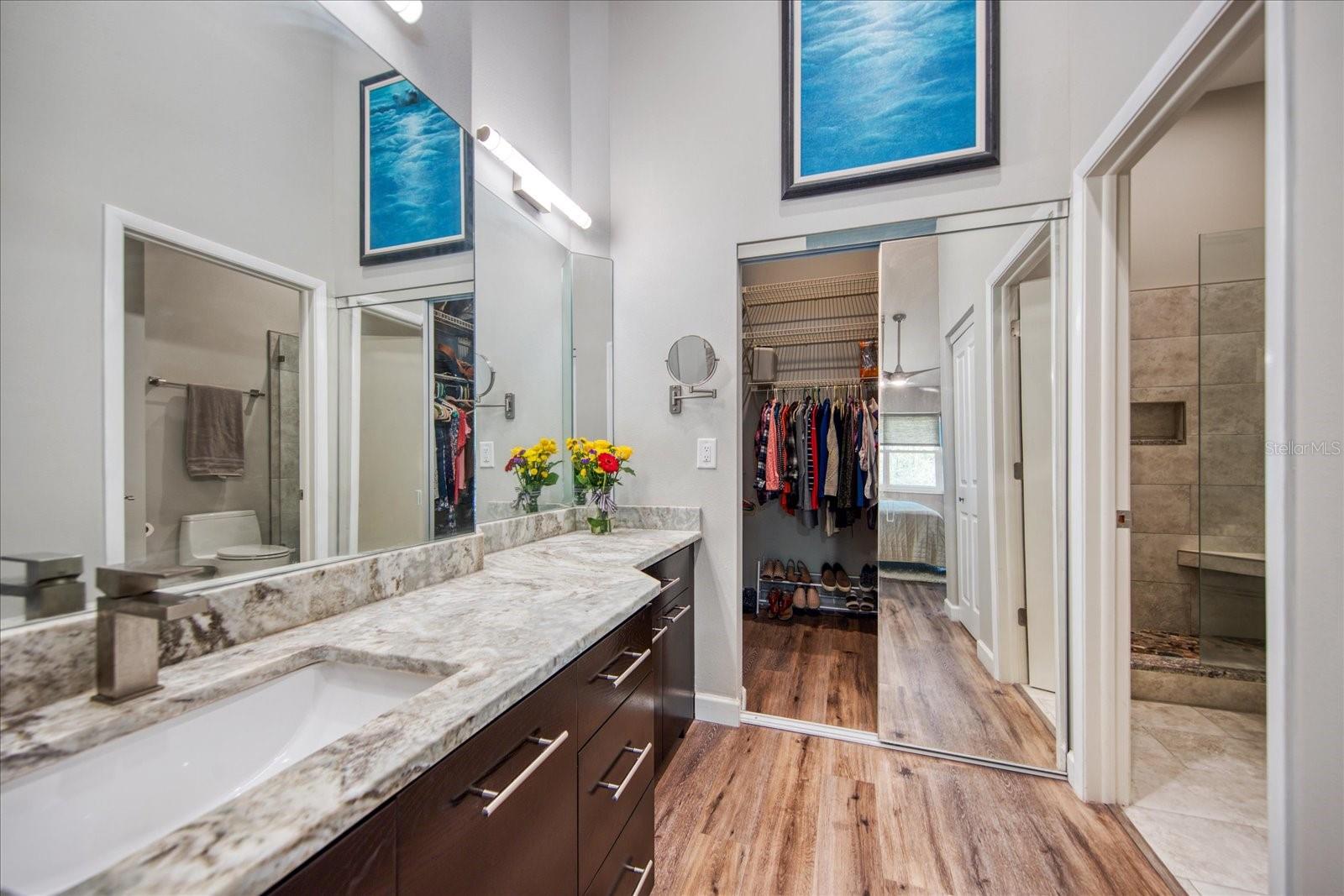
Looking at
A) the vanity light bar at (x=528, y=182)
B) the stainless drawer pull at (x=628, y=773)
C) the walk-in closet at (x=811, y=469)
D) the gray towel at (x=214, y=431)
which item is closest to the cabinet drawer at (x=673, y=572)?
the stainless drawer pull at (x=628, y=773)

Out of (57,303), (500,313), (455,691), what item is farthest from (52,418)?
(500,313)

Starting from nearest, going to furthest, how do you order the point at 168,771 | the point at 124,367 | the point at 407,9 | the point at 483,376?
the point at 168,771 → the point at 124,367 → the point at 407,9 → the point at 483,376

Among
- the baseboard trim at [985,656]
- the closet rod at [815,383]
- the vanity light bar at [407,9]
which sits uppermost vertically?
the vanity light bar at [407,9]

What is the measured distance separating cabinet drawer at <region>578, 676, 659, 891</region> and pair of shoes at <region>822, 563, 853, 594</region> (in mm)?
2526

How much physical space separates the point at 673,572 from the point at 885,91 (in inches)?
80.7

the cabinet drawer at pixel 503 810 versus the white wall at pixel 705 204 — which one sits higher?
the white wall at pixel 705 204

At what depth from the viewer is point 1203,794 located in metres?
1.57

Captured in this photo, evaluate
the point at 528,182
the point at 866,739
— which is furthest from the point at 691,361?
the point at 866,739

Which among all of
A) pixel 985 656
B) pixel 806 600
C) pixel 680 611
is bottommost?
pixel 806 600

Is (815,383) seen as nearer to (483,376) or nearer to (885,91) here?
(885,91)

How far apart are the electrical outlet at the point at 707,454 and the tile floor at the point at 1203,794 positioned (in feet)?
5.79

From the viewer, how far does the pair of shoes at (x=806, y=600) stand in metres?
3.33

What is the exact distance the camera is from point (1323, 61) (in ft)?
2.72

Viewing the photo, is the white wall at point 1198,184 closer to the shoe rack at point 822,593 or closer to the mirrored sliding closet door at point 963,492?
the mirrored sliding closet door at point 963,492
